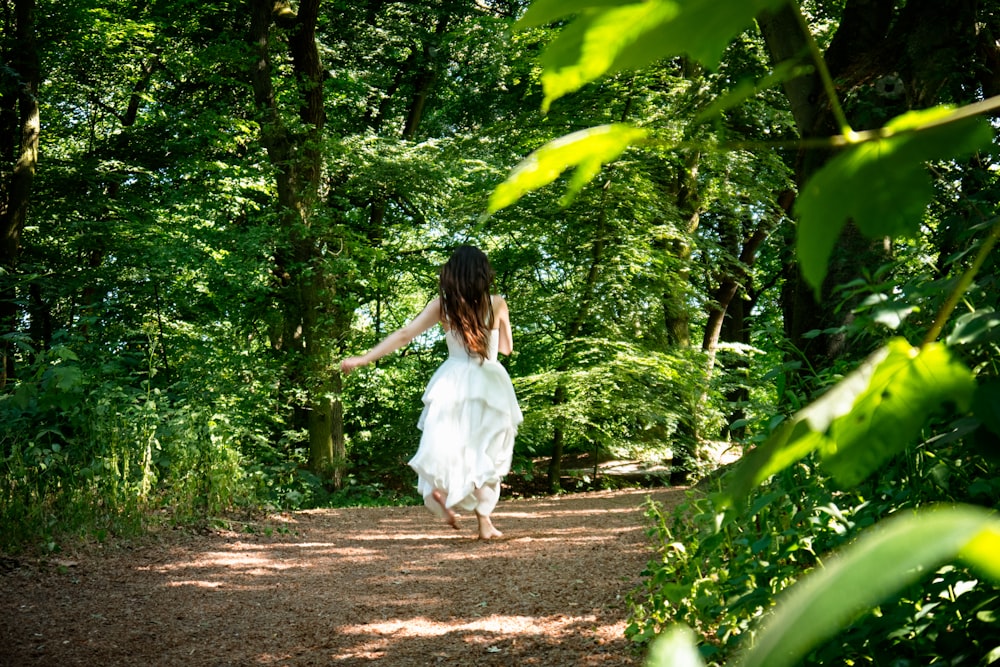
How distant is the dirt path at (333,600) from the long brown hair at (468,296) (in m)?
1.55

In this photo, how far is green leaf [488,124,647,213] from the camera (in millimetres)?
411

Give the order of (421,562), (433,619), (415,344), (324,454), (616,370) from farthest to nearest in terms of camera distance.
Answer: (415,344) → (324,454) → (616,370) → (421,562) → (433,619)

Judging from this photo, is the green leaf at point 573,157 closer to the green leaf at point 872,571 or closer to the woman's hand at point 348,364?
the green leaf at point 872,571

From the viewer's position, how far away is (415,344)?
679 inches

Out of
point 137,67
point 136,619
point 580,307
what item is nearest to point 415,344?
point 580,307

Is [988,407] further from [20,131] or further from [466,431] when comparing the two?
[20,131]

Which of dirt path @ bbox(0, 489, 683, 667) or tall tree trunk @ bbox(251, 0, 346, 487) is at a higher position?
tall tree trunk @ bbox(251, 0, 346, 487)

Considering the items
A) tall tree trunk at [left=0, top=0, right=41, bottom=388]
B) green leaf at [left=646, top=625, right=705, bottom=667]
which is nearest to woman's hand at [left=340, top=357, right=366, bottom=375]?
green leaf at [left=646, top=625, right=705, bottom=667]

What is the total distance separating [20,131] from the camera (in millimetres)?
13656

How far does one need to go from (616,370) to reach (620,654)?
7900mm

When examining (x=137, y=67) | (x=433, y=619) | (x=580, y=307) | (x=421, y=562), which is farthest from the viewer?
(x=137, y=67)

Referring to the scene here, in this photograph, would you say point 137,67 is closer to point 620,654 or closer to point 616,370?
point 616,370

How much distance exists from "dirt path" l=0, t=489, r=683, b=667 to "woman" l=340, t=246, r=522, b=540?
40cm

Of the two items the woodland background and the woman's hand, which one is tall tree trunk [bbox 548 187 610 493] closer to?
the woodland background
